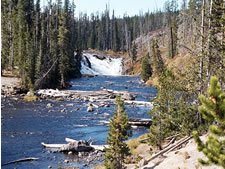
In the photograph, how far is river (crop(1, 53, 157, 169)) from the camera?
18.9m

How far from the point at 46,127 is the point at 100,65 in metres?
70.9

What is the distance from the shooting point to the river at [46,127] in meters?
18.9

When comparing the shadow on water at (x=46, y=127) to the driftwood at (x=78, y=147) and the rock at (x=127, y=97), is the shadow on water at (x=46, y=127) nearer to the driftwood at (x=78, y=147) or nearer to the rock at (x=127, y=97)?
the driftwood at (x=78, y=147)

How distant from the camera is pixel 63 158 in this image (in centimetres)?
1852

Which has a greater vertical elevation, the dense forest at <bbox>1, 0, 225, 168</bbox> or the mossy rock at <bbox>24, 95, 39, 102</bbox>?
the dense forest at <bbox>1, 0, 225, 168</bbox>

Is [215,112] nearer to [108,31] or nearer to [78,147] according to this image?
[78,147]

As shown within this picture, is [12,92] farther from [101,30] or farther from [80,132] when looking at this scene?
[101,30]

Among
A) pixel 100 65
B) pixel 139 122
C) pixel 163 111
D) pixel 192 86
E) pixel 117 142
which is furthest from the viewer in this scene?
pixel 100 65

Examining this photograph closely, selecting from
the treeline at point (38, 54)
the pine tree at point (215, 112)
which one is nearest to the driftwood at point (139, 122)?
the pine tree at point (215, 112)

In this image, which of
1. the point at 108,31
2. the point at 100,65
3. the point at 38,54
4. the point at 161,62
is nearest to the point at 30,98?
the point at 38,54

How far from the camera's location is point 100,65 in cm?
9662

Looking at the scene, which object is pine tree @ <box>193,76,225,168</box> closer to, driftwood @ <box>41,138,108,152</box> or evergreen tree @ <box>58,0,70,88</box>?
driftwood @ <box>41,138,108,152</box>

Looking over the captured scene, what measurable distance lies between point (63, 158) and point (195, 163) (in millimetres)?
8927

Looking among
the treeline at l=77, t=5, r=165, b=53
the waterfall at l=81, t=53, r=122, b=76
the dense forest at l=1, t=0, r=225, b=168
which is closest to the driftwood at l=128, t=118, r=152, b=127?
the dense forest at l=1, t=0, r=225, b=168
